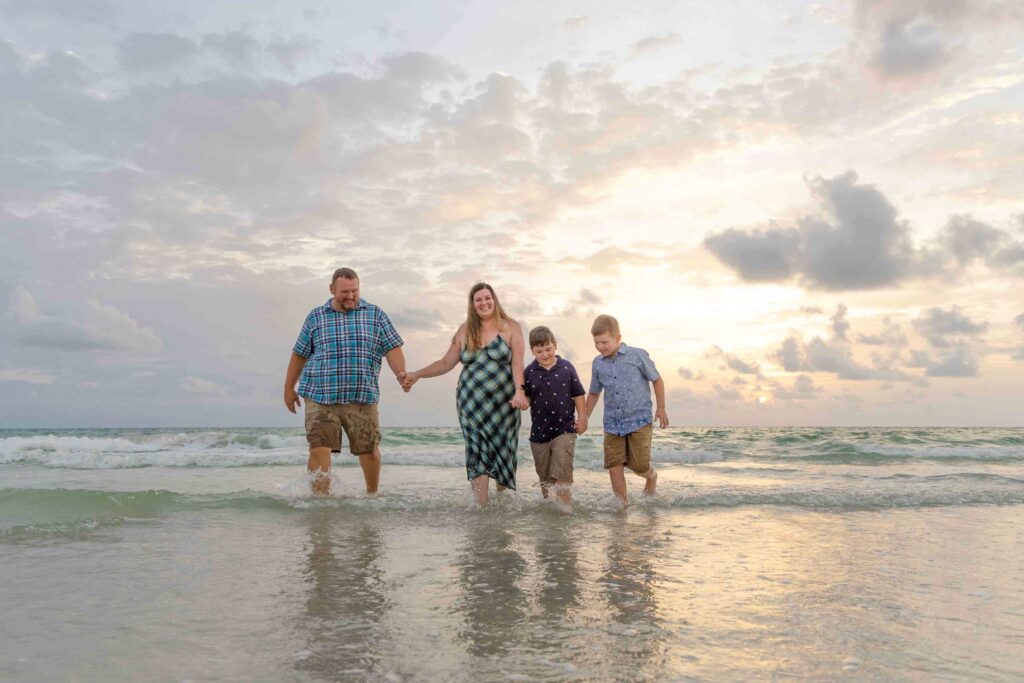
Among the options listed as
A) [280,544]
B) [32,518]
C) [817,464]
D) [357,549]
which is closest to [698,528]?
[357,549]

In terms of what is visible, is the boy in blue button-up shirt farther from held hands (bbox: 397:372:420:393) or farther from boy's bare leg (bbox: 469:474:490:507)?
held hands (bbox: 397:372:420:393)

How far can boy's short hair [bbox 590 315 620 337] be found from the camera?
7.13 meters

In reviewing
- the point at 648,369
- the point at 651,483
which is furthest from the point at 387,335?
the point at 651,483

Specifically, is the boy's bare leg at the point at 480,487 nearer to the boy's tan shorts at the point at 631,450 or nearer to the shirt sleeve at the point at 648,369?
the boy's tan shorts at the point at 631,450

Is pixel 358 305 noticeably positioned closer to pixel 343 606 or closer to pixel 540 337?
pixel 540 337

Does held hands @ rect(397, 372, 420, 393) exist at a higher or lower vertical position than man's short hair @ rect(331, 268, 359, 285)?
lower

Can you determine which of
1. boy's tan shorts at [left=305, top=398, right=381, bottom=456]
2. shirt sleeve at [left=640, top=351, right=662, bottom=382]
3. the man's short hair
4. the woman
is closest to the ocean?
the woman

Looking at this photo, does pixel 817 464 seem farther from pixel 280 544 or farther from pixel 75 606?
pixel 75 606

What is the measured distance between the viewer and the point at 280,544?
198 inches

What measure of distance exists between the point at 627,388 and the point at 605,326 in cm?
63

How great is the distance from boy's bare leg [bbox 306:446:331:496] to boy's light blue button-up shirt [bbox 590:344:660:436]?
8.99ft

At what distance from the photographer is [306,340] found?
714cm

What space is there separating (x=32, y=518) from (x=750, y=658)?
20.3 ft

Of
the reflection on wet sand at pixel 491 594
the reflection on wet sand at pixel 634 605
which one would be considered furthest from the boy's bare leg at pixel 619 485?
the reflection on wet sand at pixel 491 594
